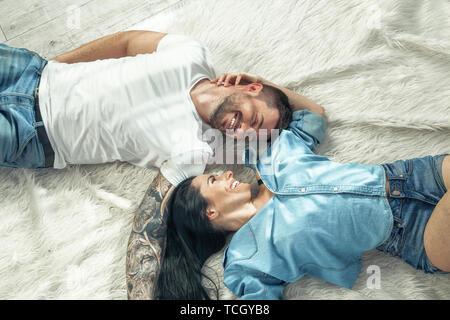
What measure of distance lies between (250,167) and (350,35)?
72 centimetres

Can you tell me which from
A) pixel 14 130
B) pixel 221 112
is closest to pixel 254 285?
pixel 221 112

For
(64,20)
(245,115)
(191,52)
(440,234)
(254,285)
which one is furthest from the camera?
(64,20)

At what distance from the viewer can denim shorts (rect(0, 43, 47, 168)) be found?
51.8 inches

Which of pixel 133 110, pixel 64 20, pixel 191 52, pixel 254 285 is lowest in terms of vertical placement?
pixel 254 285

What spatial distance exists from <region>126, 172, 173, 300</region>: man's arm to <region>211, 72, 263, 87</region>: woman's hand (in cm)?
44

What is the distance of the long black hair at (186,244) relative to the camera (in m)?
1.25

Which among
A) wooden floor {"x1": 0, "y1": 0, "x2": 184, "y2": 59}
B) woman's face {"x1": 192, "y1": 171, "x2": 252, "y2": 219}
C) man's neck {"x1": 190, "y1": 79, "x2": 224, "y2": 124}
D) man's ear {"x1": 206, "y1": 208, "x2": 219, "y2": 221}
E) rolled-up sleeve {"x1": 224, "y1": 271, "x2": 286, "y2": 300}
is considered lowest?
rolled-up sleeve {"x1": 224, "y1": 271, "x2": 286, "y2": 300}

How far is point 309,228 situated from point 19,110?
3.79ft

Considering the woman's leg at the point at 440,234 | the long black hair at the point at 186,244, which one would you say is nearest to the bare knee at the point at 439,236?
the woman's leg at the point at 440,234

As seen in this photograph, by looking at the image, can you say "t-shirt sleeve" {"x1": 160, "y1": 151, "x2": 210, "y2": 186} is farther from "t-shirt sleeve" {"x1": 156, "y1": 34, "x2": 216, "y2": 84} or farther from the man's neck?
"t-shirt sleeve" {"x1": 156, "y1": 34, "x2": 216, "y2": 84}

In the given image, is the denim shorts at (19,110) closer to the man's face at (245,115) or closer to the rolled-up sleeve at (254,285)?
the man's face at (245,115)

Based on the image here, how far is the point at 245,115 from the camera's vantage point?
4.28 feet

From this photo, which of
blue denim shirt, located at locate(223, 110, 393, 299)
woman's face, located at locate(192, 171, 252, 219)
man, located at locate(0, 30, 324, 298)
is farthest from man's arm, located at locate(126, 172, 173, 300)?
blue denim shirt, located at locate(223, 110, 393, 299)

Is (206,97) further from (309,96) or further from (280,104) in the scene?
(309,96)
